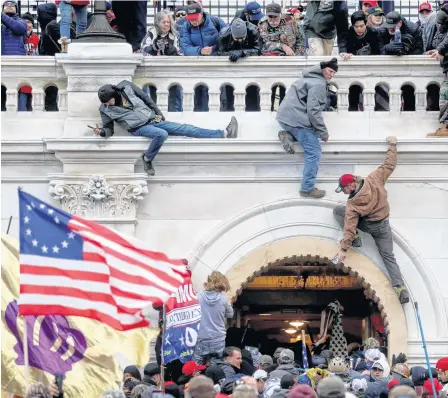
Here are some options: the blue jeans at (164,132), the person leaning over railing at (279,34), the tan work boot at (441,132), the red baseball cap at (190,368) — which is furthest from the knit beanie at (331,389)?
the person leaning over railing at (279,34)

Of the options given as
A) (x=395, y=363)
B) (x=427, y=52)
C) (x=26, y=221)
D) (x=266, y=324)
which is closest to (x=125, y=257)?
(x=26, y=221)

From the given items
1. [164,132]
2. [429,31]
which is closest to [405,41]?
[429,31]

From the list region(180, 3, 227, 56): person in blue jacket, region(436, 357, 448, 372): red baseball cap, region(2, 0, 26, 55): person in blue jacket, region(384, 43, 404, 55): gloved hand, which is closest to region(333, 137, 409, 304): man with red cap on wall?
region(384, 43, 404, 55): gloved hand

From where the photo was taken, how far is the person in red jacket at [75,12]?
30.8 meters

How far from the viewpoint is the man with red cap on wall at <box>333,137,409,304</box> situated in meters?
28.6

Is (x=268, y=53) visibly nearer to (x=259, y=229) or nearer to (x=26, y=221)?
(x=259, y=229)

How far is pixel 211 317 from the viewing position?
1115 inches

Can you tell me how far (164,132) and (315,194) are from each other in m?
2.32

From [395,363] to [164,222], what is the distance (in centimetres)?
390

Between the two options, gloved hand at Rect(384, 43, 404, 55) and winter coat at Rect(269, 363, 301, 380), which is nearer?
winter coat at Rect(269, 363, 301, 380)

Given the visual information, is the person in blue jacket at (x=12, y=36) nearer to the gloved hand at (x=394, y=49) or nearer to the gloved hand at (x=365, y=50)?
the gloved hand at (x=365, y=50)

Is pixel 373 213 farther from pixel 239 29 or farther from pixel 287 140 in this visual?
pixel 239 29

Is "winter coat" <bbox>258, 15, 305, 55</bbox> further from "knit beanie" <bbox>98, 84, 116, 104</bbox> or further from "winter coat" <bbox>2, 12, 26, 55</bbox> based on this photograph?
"winter coat" <bbox>2, 12, 26, 55</bbox>

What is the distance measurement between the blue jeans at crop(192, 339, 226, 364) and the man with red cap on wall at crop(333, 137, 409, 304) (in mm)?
A: 2201
